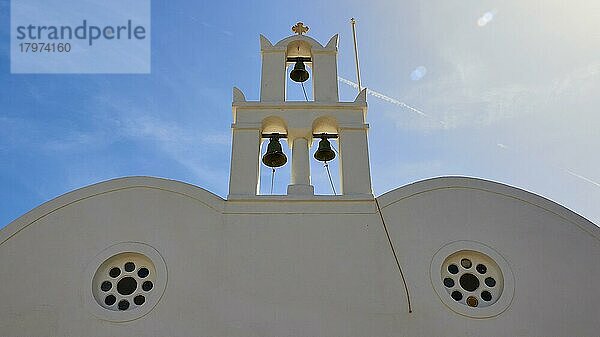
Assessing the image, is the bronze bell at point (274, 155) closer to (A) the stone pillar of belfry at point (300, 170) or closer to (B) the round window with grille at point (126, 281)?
(A) the stone pillar of belfry at point (300, 170)

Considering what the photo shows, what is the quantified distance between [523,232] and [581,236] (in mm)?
781

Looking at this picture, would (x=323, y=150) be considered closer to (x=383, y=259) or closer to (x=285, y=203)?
(x=285, y=203)

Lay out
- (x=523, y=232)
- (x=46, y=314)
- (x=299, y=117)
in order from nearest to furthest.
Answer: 1. (x=46, y=314)
2. (x=523, y=232)
3. (x=299, y=117)

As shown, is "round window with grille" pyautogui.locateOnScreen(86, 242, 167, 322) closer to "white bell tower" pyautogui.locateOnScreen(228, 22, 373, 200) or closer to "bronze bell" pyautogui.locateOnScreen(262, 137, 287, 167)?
"white bell tower" pyautogui.locateOnScreen(228, 22, 373, 200)

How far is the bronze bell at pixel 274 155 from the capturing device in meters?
10.9

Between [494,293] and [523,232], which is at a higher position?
[523,232]

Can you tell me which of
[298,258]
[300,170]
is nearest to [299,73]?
[300,170]

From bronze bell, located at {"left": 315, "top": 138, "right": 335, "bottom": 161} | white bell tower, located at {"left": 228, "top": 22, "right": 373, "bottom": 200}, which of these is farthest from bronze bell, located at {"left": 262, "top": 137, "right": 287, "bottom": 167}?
bronze bell, located at {"left": 315, "top": 138, "right": 335, "bottom": 161}

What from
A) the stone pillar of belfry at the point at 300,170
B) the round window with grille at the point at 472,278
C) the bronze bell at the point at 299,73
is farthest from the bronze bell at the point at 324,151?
the round window with grille at the point at 472,278

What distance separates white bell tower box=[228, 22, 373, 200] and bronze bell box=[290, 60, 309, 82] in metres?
0.17

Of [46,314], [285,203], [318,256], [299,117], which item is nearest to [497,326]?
[318,256]

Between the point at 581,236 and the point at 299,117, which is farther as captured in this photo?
the point at 299,117

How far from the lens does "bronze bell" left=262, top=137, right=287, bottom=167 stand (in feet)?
35.7

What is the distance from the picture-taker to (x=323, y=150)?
11008 millimetres
